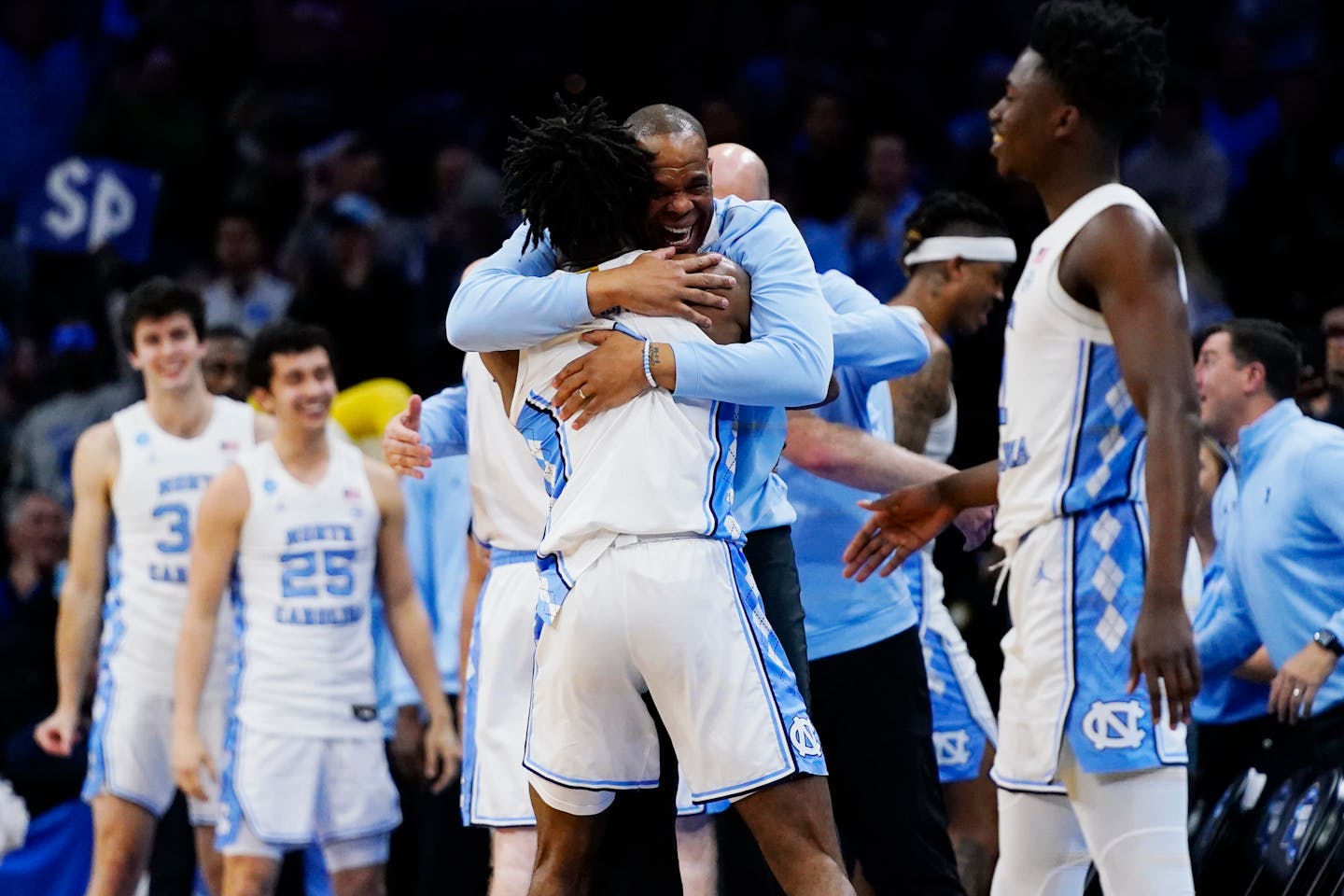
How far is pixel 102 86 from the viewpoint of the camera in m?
10.7

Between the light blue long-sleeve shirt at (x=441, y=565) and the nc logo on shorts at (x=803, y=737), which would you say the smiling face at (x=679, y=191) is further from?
the light blue long-sleeve shirt at (x=441, y=565)

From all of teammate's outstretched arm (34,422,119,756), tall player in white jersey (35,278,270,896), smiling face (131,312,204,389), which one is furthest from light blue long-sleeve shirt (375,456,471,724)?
teammate's outstretched arm (34,422,119,756)

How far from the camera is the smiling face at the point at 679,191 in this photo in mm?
3320

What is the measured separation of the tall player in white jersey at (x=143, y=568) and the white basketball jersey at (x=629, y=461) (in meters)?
3.19

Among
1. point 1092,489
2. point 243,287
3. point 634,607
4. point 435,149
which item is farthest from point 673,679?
point 435,149

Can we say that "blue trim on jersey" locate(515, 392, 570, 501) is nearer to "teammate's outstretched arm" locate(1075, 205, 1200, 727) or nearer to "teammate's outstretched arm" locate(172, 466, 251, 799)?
"teammate's outstretched arm" locate(1075, 205, 1200, 727)

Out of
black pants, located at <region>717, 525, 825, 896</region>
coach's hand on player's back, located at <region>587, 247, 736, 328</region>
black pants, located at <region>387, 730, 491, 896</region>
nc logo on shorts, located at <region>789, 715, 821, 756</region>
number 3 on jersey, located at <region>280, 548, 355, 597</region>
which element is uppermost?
coach's hand on player's back, located at <region>587, 247, 736, 328</region>

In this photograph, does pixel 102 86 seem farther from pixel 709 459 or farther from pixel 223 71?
pixel 709 459

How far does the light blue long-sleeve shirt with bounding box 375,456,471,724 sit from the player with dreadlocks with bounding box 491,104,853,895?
336 centimetres

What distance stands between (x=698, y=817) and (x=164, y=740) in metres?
2.76

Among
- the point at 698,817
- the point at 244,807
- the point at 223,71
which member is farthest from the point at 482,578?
the point at 223,71

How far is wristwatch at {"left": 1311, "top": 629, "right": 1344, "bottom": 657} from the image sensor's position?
4242 mm

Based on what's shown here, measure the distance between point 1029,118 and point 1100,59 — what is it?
0.60 ft

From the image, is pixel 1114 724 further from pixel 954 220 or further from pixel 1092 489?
pixel 954 220
